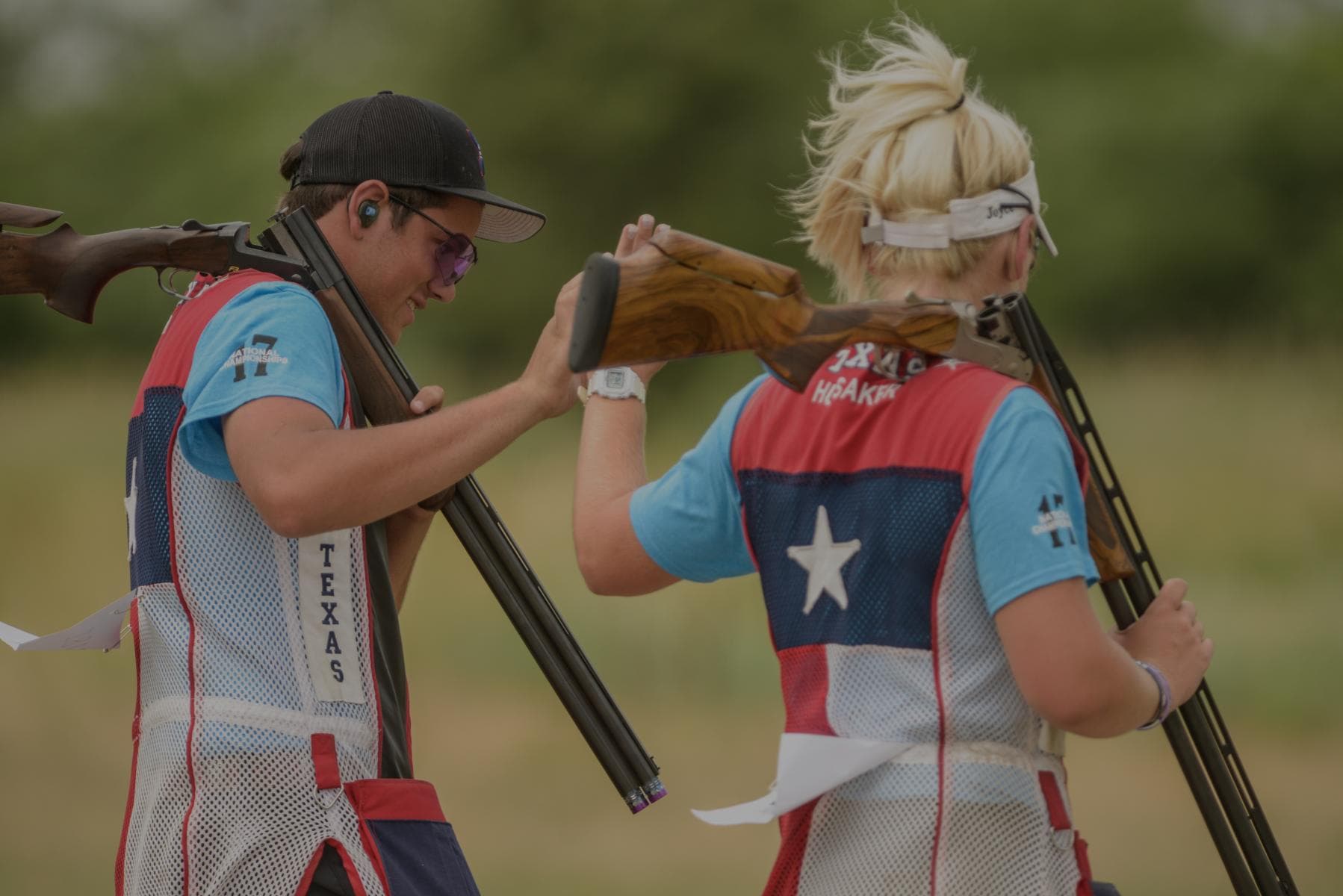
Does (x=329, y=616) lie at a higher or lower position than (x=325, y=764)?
higher

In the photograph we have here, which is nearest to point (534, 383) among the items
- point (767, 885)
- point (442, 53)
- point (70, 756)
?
point (767, 885)

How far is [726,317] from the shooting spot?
2.25 m

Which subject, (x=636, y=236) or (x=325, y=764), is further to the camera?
(x=325, y=764)

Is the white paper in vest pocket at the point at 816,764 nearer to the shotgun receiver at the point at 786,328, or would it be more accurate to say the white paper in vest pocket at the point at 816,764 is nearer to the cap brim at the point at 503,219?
the shotgun receiver at the point at 786,328

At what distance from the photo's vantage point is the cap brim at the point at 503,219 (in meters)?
3.30

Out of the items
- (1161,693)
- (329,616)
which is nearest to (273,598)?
(329,616)

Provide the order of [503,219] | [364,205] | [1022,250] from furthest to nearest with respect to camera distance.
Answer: [503,219]
[364,205]
[1022,250]

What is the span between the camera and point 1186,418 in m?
12.5

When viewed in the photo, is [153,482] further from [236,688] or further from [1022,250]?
[1022,250]

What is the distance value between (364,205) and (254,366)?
61 cm

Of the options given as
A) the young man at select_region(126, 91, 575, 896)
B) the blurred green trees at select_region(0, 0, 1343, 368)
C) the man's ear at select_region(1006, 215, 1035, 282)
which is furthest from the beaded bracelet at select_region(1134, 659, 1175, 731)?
the blurred green trees at select_region(0, 0, 1343, 368)

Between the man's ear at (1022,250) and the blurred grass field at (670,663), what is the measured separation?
5.67m

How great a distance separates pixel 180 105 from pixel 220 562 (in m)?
17.7

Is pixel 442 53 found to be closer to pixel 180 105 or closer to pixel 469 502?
pixel 180 105
